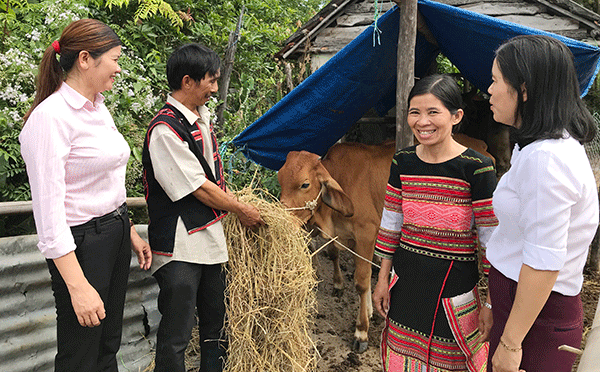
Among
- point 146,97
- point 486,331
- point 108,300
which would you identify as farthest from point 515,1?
point 108,300

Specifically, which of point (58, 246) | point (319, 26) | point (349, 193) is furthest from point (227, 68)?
point (58, 246)

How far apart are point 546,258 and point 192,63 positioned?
69.1 inches

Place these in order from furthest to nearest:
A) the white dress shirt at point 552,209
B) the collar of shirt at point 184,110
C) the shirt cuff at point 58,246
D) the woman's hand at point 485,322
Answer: the collar of shirt at point 184,110, the woman's hand at point 485,322, the shirt cuff at point 58,246, the white dress shirt at point 552,209

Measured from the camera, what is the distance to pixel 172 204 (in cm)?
232

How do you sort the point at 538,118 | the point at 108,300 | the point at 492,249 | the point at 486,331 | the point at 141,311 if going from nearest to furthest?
1. the point at 538,118
2. the point at 492,249
3. the point at 486,331
4. the point at 108,300
5. the point at 141,311

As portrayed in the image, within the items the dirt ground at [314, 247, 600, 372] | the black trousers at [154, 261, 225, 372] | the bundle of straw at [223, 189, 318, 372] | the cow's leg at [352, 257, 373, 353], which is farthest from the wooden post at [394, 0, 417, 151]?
the black trousers at [154, 261, 225, 372]

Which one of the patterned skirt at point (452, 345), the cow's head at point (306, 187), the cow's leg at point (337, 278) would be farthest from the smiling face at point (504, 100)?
the cow's leg at point (337, 278)

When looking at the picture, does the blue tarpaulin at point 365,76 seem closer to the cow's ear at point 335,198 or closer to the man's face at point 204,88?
the cow's ear at point 335,198

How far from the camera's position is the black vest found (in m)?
2.29

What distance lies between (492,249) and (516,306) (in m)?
0.25

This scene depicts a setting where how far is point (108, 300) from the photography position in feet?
6.66

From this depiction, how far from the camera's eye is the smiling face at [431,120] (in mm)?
2020

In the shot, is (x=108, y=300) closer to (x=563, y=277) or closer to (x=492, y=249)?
(x=492, y=249)

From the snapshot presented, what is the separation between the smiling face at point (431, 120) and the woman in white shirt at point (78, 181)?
1267 mm
